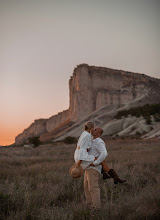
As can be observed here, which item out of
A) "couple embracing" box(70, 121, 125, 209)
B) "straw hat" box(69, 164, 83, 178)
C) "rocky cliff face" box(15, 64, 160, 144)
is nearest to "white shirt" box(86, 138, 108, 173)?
"couple embracing" box(70, 121, 125, 209)

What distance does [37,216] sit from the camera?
3066 millimetres

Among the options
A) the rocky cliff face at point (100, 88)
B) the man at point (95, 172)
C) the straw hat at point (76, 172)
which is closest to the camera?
the straw hat at point (76, 172)

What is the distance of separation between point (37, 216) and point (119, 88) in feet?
237

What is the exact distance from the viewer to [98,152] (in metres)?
3.62

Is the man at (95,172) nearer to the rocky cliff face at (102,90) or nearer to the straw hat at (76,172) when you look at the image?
the straw hat at (76,172)

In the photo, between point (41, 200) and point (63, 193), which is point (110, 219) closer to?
point (41, 200)

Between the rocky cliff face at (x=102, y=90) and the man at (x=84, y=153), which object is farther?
the rocky cliff face at (x=102, y=90)

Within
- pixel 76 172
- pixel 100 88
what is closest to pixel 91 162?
pixel 76 172

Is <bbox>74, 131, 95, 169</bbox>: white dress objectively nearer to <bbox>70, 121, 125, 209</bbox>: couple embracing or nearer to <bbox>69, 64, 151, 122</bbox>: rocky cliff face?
<bbox>70, 121, 125, 209</bbox>: couple embracing

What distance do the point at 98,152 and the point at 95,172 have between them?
1.04 ft

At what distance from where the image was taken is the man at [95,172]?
344 cm

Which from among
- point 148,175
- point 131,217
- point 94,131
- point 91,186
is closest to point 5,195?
point 91,186

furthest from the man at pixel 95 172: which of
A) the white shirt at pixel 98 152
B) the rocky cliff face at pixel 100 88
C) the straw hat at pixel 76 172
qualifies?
the rocky cliff face at pixel 100 88

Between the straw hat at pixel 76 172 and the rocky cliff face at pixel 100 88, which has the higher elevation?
the rocky cliff face at pixel 100 88
